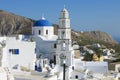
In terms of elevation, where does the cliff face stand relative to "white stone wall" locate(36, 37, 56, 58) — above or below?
above

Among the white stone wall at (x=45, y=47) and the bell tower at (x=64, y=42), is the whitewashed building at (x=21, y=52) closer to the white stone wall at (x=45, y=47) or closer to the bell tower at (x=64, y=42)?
the bell tower at (x=64, y=42)

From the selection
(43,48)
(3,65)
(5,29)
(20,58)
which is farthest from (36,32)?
(5,29)

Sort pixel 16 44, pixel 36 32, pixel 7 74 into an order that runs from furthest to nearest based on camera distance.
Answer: pixel 36 32 → pixel 16 44 → pixel 7 74

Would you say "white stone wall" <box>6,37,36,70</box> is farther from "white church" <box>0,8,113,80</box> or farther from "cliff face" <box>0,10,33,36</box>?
"cliff face" <box>0,10,33,36</box>

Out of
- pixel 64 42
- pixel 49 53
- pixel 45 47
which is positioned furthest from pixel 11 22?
pixel 64 42

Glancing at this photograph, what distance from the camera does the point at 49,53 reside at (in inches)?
1515

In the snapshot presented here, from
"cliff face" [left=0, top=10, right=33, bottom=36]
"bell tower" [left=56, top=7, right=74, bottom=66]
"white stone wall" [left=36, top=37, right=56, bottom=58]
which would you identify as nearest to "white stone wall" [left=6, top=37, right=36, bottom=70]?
"bell tower" [left=56, top=7, right=74, bottom=66]

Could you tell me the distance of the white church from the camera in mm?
32594

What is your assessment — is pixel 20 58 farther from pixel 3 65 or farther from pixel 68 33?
pixel 3 65

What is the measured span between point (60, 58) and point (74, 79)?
4.18 m

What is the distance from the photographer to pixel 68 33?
3738 centimetres

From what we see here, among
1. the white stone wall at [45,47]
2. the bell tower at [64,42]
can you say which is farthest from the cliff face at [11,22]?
the bell tower at [64,42]

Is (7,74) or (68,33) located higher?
(68,33)

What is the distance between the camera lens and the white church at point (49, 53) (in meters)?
32.6
